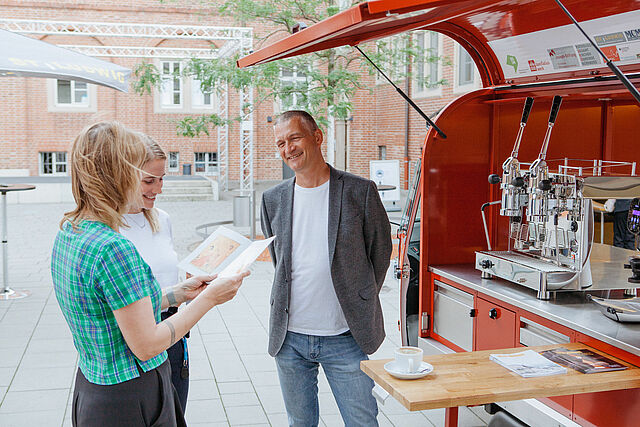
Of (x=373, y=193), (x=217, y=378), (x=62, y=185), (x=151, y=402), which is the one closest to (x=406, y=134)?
(x=62, y=185)

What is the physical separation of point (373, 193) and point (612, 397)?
1354 millimetres

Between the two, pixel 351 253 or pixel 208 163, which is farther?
pixel 208 163

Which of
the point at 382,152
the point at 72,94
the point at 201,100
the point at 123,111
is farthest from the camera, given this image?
the point at 201,100

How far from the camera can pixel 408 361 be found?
2590 mm

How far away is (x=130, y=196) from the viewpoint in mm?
2119

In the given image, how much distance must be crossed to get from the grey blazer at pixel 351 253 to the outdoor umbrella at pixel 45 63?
13.1ft

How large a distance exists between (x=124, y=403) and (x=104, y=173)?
730mm

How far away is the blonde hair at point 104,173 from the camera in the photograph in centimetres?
206

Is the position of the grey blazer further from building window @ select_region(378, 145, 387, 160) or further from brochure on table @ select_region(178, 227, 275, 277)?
building window @ select_region(378, 145, 387, 160)

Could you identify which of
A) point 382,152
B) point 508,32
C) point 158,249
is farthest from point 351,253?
point 382,152

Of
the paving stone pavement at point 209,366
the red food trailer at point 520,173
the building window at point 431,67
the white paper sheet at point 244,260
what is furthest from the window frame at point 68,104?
the white paper sheet at point 244,260

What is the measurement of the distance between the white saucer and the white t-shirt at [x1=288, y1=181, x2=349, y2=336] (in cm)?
52

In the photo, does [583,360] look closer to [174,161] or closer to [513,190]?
[513,190]

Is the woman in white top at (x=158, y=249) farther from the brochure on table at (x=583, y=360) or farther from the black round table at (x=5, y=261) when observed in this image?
the black round table at (x=5, y=261)
